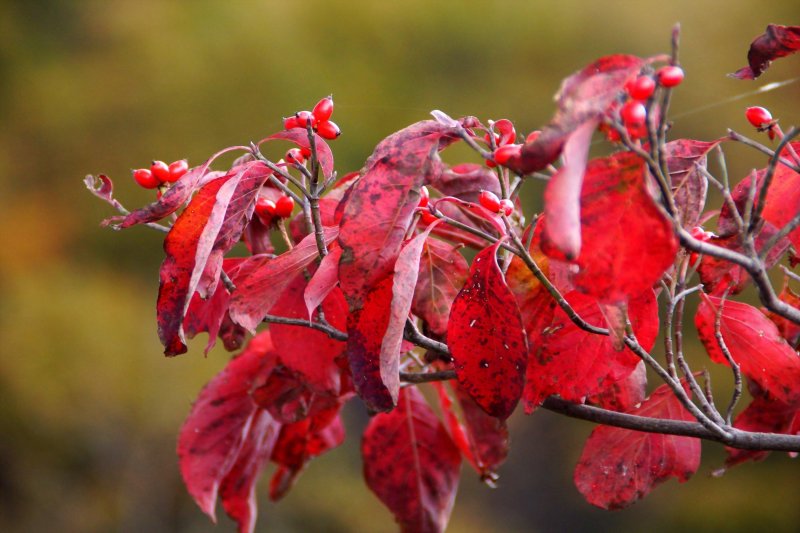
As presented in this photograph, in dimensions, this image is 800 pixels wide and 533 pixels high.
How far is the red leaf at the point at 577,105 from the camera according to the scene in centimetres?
33

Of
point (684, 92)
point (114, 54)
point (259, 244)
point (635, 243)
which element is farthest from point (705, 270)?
point (114, 54)

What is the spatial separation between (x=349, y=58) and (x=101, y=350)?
1897 mm

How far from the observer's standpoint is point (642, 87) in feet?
1.19

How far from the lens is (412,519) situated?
75 cm

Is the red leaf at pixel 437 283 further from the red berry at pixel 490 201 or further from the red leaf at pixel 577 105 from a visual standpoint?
the red leaf at pixel 577 105

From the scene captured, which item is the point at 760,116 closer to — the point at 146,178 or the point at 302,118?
the point at 302,118

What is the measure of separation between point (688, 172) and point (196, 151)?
12.6 ft

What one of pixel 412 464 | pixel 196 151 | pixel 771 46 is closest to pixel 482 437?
pixel 412 464

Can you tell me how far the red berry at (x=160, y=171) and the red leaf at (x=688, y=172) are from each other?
12.3 inches

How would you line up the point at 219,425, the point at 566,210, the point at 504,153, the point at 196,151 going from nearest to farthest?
1. the point at 566,210
2. the point at 504,153
3. the point at 219,425
4. the point at 196,151

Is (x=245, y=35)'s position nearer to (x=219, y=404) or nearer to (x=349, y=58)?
(x=349, y=58)

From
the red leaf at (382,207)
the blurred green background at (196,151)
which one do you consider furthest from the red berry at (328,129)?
the blurred green background at (196,151)

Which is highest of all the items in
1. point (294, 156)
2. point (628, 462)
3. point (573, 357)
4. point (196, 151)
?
point (294, 156)

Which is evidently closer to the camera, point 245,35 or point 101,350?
point 101,350
